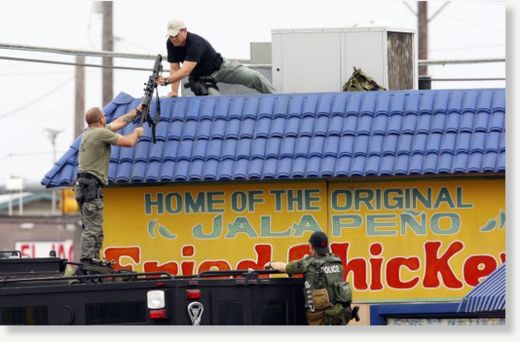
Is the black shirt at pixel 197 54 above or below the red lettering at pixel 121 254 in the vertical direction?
above

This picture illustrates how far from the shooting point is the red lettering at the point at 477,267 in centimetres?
A: 1623

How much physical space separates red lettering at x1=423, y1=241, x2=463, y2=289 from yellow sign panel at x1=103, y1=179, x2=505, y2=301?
1cm

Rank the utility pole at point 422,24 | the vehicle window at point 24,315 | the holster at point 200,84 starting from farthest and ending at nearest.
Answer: the utility pole at point 422,24, the holster at point 200,84, the vehicle window at point 24,315

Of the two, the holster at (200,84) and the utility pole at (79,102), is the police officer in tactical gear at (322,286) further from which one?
the utility pole at (79,102)

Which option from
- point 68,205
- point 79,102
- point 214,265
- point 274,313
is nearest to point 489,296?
point 274,313

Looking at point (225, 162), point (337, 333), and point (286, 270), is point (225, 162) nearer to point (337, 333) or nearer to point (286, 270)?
point (286, 270)

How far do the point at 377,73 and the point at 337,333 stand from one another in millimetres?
6817

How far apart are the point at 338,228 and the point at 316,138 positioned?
3.29 feet

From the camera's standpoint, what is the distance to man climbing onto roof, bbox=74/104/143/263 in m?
15.6

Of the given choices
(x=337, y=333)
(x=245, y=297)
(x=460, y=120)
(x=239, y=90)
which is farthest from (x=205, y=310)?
(x=239, y=90)

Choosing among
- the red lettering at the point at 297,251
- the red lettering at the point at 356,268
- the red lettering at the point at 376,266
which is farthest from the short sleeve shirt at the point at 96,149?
the red lettering at the point at 376,266

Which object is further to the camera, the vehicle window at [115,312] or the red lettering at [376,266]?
the red lettering at [376,266]

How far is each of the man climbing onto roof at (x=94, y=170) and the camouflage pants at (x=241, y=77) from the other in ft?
7.59

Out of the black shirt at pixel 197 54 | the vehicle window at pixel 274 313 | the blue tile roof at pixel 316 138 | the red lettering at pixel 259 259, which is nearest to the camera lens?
the vehicle window at pixel 274 313
